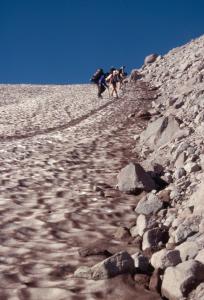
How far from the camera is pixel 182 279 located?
18.2ft

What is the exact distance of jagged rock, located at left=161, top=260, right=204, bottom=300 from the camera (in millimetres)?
5496

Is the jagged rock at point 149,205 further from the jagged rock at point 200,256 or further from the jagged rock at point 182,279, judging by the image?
the jagged rock at point 182,279

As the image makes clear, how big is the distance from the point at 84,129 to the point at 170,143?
7.15 meters

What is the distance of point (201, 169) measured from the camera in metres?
9.84

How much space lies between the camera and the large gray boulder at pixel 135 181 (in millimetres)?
10336

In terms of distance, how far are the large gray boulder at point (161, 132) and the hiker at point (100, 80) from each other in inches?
702

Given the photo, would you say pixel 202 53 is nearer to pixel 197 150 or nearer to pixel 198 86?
pixel 198 86

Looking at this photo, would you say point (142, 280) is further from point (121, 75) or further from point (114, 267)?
point (121, 75)

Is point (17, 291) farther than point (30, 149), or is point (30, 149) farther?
point (30, 149)

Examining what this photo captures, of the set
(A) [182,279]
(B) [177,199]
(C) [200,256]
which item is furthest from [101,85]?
(A) [182,279]

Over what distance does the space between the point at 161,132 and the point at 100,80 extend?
1886cm

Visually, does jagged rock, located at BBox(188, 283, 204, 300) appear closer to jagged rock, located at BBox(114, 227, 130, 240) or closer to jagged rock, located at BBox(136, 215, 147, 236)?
jagged rock, located at BBox(136, 215, 147, 236)

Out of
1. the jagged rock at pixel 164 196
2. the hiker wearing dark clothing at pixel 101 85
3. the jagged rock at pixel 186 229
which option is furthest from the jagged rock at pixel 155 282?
the hiker wearing dark clothing at pixel 101 85

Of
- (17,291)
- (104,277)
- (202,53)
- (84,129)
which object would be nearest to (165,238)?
(104,277)
